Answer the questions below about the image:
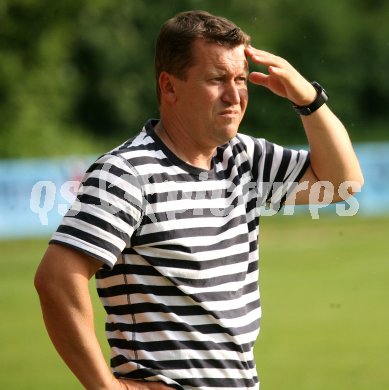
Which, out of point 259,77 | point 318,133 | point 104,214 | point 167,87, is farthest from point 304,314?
point 104,214

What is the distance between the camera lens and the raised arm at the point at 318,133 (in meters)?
3.64

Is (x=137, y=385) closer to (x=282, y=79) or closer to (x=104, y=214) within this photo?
(x=104, y=214)

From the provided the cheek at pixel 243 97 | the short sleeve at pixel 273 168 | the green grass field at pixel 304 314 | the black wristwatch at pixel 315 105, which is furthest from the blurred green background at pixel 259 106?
the cheek at pixel 243 97

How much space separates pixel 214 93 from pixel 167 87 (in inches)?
8.0

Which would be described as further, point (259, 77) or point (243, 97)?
point (259, 77)

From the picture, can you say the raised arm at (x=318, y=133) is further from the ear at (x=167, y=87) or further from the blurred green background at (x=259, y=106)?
the blurred green background at (x=259, y=106)

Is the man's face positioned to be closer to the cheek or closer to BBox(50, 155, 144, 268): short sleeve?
the cheek

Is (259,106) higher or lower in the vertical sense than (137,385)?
higher

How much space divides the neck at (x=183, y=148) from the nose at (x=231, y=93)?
20 cm

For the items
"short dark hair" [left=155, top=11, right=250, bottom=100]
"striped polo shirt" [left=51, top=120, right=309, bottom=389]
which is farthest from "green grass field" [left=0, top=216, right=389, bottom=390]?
"short dark hair" [left=155, top=11, right=250, bottom=100]

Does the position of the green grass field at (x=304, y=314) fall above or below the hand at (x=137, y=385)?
below

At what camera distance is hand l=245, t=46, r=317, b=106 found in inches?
139

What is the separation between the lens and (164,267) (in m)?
3.31

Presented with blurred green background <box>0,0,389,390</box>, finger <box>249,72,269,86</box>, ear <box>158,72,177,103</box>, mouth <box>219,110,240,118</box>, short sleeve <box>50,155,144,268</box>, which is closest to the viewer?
short sleeve <box>50,155,144,268</box>
